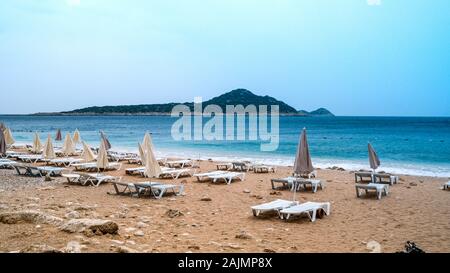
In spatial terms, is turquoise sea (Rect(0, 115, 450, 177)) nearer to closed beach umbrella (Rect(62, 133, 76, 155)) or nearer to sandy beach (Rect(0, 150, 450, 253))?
closed beach umbrella (Rect(62, 133, 76, 155))

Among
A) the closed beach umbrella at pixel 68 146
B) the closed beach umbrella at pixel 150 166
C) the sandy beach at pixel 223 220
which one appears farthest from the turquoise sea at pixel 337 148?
the closed beach umbrella at pixel 150 166

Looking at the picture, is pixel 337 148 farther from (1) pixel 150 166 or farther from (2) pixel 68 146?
(1) pixel 150 166

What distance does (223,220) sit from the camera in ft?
30.0

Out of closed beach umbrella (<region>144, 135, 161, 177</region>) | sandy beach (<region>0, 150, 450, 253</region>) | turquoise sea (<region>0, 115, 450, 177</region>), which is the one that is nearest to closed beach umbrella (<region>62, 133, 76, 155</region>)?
sandy beach (<region>0, 150, 450, 253</region>)

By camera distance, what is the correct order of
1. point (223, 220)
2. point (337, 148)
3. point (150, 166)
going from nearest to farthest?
point (223, 220), point (150, 166), point (337, 148)

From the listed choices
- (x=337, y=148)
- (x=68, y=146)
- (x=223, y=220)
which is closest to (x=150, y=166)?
(x=223, y=220)

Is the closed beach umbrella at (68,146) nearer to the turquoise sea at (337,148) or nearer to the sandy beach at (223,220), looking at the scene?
the sandy beach at (223,220)

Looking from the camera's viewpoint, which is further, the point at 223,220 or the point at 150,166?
the point at 150,166

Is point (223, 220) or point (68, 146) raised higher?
point (68, 146)

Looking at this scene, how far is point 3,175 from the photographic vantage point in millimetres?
16203

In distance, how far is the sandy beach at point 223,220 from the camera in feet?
22.3
